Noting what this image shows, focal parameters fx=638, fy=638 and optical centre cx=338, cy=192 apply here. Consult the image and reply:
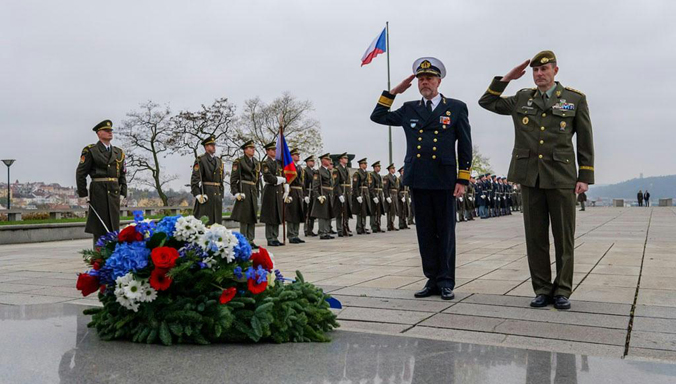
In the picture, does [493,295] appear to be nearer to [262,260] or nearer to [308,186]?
[262,260]

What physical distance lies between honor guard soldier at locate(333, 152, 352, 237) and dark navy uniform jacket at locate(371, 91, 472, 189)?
1030 centimetres

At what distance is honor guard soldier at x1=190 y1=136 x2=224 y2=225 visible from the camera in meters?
12.1

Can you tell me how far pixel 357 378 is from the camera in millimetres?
3389


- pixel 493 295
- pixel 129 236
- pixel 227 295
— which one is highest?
pixel 129 236

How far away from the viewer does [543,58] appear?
543 cm

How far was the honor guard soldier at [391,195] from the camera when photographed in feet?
64.2

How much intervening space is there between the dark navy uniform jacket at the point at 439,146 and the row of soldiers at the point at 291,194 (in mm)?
6780

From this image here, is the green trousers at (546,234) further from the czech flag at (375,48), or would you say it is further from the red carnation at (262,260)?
the czech flag at (375,48)

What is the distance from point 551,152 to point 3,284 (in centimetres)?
624

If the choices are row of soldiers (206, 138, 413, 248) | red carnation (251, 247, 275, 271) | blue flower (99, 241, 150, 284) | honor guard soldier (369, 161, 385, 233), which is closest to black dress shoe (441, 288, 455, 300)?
red carnation (251, 247, 275, 271)

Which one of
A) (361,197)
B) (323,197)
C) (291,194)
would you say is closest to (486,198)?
(361,197)

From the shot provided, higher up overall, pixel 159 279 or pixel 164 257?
pixel 164 257

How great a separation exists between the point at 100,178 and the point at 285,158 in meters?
4.84

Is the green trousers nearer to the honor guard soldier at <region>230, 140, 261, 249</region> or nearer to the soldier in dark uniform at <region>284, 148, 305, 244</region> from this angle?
the honor guard soldier at <region>230, 140, 261, 249</region>
